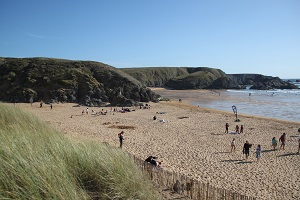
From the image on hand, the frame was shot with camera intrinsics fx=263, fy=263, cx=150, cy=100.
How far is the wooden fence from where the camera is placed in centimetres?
693

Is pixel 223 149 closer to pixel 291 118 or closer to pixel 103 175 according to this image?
pixel 103 175

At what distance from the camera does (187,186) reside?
7.72 m

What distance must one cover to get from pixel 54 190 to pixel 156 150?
39.3ft

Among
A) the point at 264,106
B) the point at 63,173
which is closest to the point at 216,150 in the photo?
the point at 63,173

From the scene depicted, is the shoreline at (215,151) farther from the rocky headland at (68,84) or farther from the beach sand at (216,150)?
the rocky headland at (68,84)

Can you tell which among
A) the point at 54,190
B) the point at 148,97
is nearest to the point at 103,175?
the point at 54,190

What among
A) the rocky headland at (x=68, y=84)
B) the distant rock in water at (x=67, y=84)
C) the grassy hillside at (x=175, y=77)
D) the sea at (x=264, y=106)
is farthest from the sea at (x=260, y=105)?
the grassy hillside at (x=175, y=77)

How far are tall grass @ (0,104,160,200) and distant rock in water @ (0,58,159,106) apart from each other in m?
36.6

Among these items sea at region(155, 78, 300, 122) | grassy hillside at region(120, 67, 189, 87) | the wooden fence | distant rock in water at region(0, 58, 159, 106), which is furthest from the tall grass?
grassy hillside at region(120, 67, 189, 87)

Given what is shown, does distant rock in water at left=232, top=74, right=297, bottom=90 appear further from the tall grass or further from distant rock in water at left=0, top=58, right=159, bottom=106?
the tall grass

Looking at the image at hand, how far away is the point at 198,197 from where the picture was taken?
291 inches

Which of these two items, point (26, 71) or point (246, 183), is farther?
point (26, 71)

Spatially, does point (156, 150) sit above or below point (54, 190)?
below

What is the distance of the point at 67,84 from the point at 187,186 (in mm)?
42122
